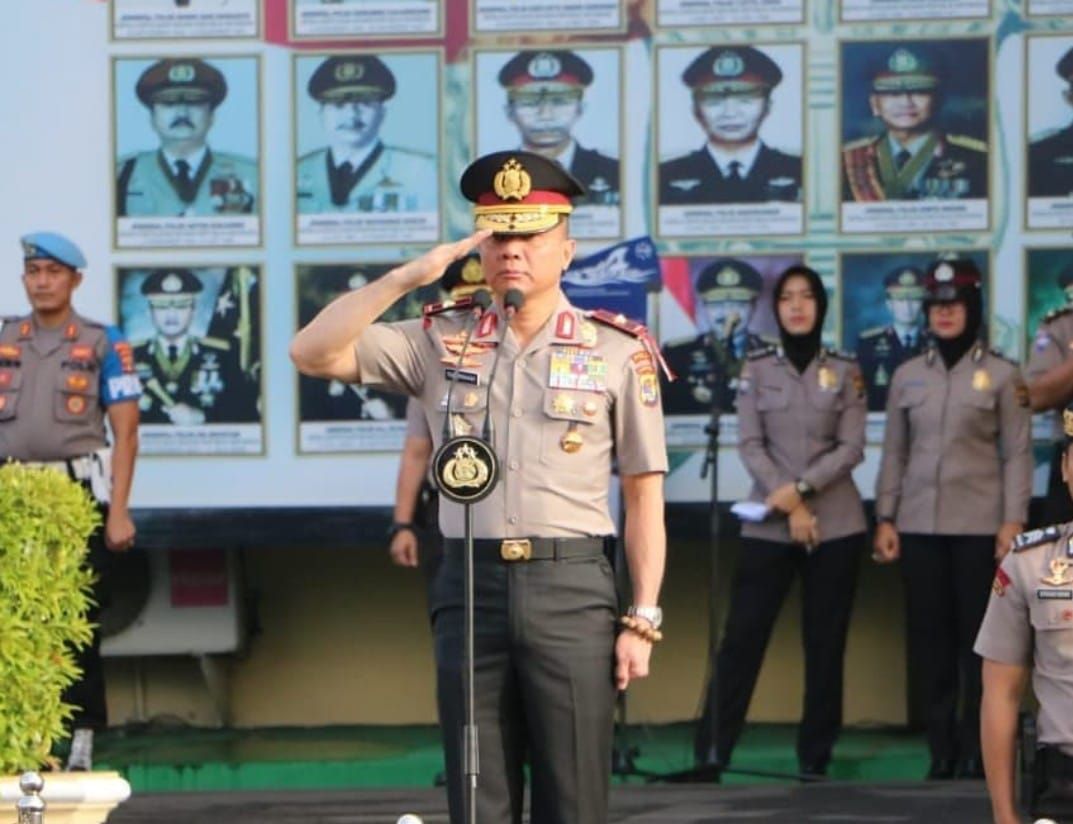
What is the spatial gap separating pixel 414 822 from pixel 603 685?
93cm

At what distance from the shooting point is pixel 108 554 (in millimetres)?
8812

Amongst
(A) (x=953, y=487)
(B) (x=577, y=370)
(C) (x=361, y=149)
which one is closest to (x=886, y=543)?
(A) (x=953, y=487)

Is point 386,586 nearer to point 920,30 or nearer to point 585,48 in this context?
point 585,48

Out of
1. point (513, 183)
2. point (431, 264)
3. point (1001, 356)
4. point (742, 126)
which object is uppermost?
point (742, 126)

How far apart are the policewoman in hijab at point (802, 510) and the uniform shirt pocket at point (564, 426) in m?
3.37

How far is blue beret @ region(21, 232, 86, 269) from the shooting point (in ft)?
28.0

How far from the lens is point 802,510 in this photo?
28.5ft

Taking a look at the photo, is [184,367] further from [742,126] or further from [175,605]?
[742,126]

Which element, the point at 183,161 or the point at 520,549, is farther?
the point at 183,161

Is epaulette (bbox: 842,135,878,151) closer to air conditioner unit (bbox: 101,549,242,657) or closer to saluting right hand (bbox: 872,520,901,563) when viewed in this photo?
saluting right hand (bbox: 872,520,901,563)

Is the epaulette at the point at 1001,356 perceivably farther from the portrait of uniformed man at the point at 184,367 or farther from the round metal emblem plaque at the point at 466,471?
the round metal emblem plaque at the point at 466,471

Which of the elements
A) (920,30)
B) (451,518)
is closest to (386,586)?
(920,30)

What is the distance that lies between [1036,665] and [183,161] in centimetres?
460

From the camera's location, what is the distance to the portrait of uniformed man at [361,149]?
898 centimetres
